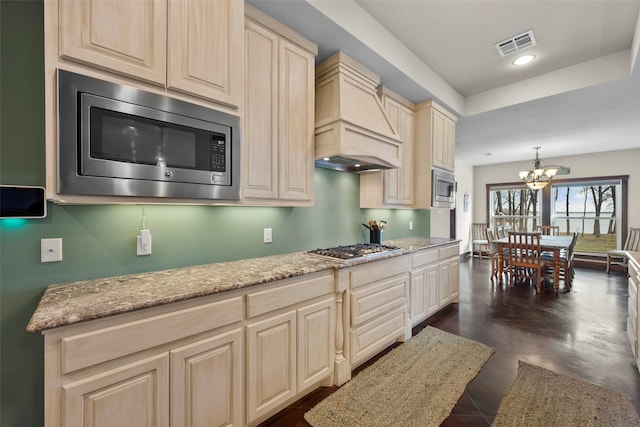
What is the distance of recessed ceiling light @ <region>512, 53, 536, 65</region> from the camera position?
2822 mm

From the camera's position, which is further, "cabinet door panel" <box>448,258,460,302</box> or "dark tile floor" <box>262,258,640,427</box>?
"cabinet door panel" <box>448,258,460,302</box>

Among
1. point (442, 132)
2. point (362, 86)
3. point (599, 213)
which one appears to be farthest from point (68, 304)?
point (599, 213)

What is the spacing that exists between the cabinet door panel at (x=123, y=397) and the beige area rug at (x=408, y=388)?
94 cm

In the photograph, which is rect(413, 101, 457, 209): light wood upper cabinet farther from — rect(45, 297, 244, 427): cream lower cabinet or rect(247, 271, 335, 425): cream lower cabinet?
rect(45, 297, 244, 427): cream lower cabinet

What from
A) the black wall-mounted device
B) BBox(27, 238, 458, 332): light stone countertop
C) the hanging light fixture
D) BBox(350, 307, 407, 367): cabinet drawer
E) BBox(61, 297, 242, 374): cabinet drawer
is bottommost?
BBox(350, 307, 407, 367): cabinet drawer

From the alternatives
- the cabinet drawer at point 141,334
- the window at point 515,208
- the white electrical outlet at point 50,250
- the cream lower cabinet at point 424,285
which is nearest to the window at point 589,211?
the window at point 515,208

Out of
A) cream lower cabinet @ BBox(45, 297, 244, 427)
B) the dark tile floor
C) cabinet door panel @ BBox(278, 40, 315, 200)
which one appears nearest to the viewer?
cream lower cabinet @ BBox(45, 297, 244, 427)

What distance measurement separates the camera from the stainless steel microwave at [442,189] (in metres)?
3.41

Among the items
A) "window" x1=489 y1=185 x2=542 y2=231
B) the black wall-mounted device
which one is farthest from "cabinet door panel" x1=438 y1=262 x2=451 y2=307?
"window" x1=489 y1=185 x2=542 y2=231

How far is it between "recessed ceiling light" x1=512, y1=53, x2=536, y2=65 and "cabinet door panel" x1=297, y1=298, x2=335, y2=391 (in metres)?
3.20

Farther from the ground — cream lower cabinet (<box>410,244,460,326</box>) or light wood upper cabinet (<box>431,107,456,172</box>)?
light wood upper cabinet (<box>431,107,456,172</box>)

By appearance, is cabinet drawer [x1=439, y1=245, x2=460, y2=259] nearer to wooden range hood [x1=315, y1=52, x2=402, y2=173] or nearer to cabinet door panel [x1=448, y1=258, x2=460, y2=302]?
cabinet door panel [x1=448, y1=258, x2=460, y2=302]

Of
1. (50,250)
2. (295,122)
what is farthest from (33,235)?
(295,122)

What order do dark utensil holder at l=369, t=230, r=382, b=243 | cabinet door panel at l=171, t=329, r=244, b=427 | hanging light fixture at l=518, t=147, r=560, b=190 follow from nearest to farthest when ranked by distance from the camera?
cabinet door panel at l=171, t=329, r=244, b=427, dark utensil holder at l=369, t=230, r=382, b=243, hanging light fixture at l=518, t=147, r=560, b=190
